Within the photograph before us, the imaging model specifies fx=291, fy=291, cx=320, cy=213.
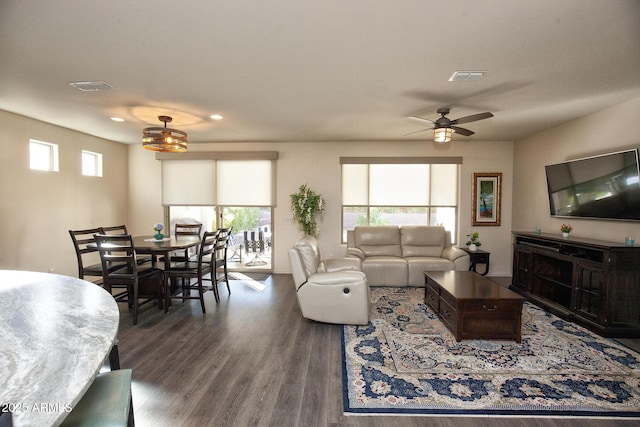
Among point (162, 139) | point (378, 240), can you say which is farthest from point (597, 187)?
point (162, 139)

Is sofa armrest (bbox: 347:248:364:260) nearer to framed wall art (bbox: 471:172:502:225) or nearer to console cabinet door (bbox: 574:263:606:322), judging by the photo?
framed wall art (bbox: 471:172:502:225)

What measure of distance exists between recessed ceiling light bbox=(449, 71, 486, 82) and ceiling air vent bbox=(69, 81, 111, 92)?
3.53 meters

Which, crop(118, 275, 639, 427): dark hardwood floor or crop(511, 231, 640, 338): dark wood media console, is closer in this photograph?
crop(118, 275, 639, 427): dark hardwood floor

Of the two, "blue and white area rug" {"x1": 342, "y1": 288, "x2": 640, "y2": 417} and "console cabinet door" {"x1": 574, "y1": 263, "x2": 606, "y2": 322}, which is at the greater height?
"console cabinet door" {"x1": 574, "y1": 263, "x2": 606, "y2": 322}

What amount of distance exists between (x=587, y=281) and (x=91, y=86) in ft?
19.5

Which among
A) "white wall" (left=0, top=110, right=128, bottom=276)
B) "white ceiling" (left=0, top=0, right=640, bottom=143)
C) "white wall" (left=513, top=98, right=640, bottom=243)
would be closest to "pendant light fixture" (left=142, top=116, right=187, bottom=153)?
"white ceiling" (left=0, top=0, right=640, bottom=143)

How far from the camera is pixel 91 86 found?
3.09 meters

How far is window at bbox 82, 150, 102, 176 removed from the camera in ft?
17.6

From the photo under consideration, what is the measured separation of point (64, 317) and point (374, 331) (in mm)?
2696

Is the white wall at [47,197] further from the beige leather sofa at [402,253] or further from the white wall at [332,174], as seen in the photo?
the beige leather sofa at [402,253]

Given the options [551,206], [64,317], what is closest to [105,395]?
[64,317]

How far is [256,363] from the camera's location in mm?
2535

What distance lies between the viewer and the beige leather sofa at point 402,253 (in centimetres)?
478

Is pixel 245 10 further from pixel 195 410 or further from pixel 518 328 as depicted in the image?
pixel 518 328
